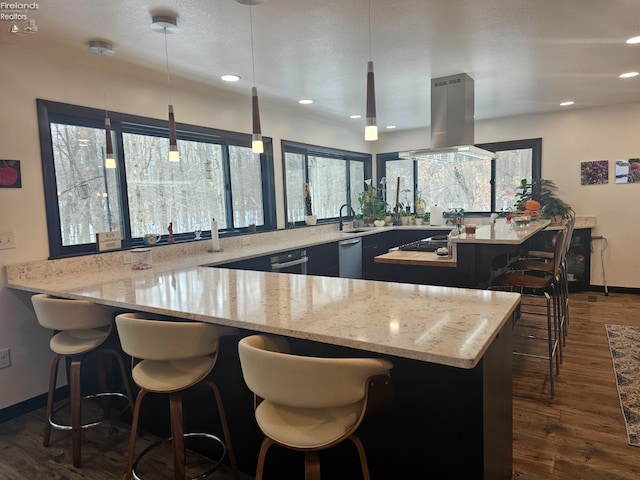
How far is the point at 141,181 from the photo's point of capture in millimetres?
3512

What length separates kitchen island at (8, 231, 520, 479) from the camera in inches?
53.5

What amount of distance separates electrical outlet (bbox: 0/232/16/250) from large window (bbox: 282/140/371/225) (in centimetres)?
284

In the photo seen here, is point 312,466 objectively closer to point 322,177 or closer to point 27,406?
point 27,406

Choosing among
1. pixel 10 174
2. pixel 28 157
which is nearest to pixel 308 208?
pixel 28 157

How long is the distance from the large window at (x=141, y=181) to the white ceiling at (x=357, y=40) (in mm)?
497

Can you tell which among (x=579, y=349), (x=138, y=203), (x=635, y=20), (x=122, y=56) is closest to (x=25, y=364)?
(x=138, y=203)

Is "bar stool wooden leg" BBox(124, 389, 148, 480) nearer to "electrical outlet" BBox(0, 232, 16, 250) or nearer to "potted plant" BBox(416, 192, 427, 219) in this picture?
"electrical outlet" BBox(0, 232, 16, 250)

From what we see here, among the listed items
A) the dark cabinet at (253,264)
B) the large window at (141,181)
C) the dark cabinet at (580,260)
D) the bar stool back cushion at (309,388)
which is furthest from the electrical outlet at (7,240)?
the dark cabinet at (580,260)

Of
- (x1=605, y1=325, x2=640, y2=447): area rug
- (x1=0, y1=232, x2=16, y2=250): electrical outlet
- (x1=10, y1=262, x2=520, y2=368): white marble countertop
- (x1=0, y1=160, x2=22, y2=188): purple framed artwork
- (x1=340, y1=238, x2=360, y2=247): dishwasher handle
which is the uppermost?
(x1=0, y1=160, x2=22, y2=188): purple framed artwork

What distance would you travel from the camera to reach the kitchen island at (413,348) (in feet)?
4.46

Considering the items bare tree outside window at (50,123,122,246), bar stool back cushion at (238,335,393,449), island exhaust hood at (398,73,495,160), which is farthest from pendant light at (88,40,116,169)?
island exhaust hood at (398,73,495,160)

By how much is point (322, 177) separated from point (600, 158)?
3686 millimetres

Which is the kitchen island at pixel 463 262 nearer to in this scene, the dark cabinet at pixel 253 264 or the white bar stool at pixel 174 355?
the dark cabinet at pixel 253 264

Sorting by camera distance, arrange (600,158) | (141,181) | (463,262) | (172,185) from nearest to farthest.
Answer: (463,262) < (141,181) < (172,185) < (600,158)
